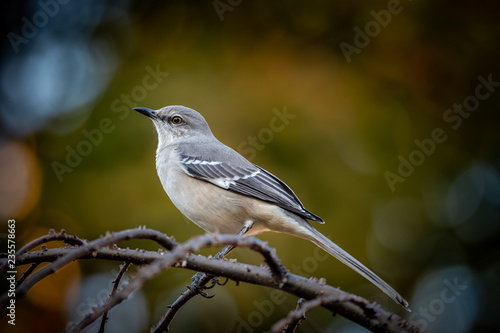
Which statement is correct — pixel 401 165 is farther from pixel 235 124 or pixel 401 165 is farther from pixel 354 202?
pixel 235 124

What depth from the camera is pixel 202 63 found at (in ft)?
14.4

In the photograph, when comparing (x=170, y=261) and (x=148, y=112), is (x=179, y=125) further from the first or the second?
(x=170, y=261)

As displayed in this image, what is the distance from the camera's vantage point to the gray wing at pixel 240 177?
3740 millimetres

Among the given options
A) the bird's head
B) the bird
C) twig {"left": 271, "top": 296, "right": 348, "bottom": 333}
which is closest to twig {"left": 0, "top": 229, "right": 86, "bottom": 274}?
twig {"left": 271, "top": 296, "right": 348, "bottom": 333}

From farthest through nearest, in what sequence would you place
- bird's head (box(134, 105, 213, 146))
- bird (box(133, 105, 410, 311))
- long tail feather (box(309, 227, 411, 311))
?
bird's head (box(134, 105, 213, 146)) → bird (box(133, 105, 410, 311)) → long tail feather (box(309, 227, 411, 311))

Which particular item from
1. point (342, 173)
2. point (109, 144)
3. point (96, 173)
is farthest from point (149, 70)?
point (342, 173)

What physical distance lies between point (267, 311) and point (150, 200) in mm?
1382

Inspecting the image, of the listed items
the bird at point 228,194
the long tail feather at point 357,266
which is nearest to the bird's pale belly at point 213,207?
the bird at point 228,194

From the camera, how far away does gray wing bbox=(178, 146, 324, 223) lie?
3.74 meters

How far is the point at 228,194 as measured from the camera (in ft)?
12.6

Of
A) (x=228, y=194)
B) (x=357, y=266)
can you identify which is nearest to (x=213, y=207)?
(x=228, y=194)

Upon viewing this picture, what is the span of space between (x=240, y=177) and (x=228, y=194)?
267mm

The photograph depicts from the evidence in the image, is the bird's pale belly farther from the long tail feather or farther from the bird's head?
the bird's head

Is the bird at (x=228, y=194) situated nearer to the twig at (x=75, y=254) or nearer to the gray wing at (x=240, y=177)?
the gray wing at (x=240, y=177)
